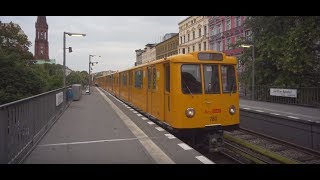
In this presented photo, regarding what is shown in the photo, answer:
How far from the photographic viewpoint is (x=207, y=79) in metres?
11.4

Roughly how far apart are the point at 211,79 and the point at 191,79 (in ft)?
2.18

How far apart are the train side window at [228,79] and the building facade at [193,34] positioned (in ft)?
170

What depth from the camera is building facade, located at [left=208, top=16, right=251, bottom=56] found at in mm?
53594

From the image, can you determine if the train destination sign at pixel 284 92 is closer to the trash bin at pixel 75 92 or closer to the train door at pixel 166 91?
the trash bin at pixel 75 92

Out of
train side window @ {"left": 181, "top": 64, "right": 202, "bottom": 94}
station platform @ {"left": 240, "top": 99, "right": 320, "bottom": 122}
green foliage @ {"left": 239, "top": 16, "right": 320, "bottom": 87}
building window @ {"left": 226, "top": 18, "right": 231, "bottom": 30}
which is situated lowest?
station platform @ {"left": 240, "top": 99, "right": 320, "bottom": 122}

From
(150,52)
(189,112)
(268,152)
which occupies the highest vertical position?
(150,52)

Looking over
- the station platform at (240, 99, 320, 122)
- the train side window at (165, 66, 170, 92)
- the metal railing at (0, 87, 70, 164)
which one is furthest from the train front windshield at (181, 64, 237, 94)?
the station platform at (240, 99, 320, 122)

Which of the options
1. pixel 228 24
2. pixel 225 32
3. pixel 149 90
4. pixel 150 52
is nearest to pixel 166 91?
pixel 149 90

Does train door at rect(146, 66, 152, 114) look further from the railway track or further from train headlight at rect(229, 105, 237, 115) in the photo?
train headlight at rect(229, 105, 237, 115)

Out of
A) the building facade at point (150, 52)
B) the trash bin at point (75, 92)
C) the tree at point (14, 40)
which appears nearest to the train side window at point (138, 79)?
the trash bin at point (75, 92)

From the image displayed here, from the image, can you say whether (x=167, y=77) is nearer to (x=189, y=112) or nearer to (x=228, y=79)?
(x=189, y=112)

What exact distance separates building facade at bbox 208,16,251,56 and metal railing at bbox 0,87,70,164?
141 feet
